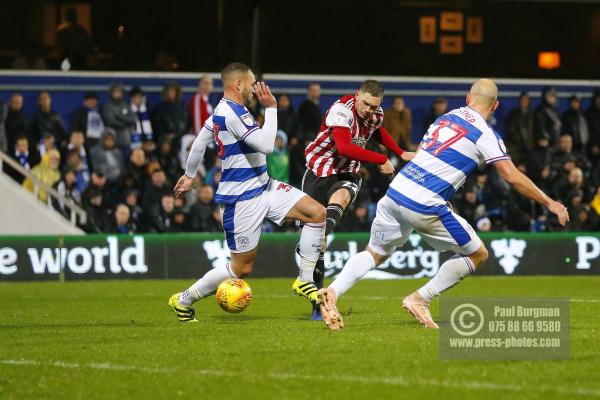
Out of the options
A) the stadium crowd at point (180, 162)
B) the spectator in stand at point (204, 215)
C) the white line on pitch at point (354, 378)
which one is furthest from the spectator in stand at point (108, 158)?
the white line on pitch at point (354, 378)

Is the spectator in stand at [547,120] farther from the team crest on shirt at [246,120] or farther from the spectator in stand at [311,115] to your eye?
the team crest on shirt at [246,120]

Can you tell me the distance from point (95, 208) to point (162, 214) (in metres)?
1.11

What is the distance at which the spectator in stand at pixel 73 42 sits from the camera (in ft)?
79.0

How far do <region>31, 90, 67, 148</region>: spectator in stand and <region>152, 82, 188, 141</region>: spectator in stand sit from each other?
5.64 feet

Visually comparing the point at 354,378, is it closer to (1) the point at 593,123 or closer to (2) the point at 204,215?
(2) the point at 204,215

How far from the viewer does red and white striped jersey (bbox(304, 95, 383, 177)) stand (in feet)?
41.4

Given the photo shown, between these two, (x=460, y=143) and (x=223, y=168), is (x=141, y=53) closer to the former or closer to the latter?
(x=223, y=168)

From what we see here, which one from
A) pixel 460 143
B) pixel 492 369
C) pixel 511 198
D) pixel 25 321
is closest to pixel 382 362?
pixel 492 369

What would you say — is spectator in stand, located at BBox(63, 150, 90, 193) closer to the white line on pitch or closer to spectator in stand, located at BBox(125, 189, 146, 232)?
spectator in stand, located at BBox(125, 189, 146, 232)

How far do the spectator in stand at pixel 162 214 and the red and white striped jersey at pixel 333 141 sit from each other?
29.5 ft

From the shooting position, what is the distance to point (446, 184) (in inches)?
424

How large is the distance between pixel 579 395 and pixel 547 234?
49.5 ft

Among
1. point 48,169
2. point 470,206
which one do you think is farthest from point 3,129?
point 470,206

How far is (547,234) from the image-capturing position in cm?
2219
